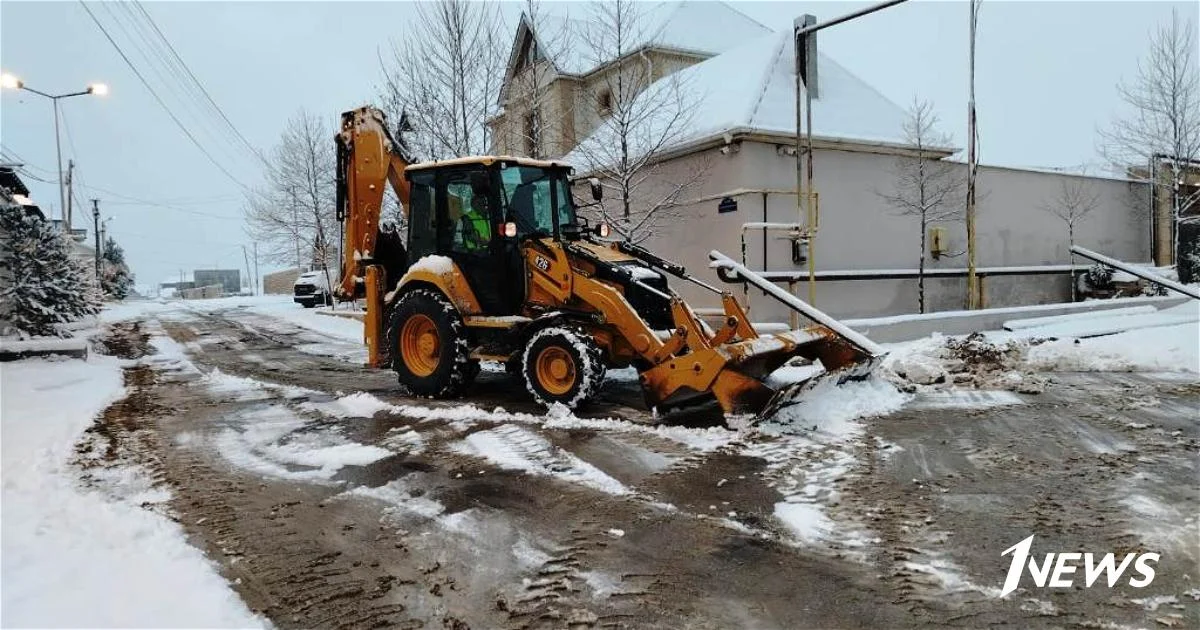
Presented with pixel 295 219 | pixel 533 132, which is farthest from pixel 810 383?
pixel 295 219

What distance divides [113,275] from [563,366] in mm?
59381

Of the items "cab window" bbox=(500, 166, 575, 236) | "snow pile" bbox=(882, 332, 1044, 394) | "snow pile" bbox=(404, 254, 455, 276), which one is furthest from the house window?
"snow pile" bbox=(882, 332, 1044, 394)

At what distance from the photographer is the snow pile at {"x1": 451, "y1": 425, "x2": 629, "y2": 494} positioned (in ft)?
17.0

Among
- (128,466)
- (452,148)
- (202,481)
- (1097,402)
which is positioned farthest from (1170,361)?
(452,148)

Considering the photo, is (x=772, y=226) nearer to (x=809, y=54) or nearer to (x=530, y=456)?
(x=809, y=54)

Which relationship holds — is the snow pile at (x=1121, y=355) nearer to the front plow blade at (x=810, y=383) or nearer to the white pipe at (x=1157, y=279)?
the white pipe at (x=1157, y=279)

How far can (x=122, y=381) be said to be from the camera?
10227mm

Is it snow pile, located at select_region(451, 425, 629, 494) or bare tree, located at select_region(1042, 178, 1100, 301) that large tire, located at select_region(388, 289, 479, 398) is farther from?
bare tree, located at select_region(1042, 178, 1100, 301)

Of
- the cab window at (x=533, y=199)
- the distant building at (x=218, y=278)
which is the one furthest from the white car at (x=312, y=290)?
the distant building at (x=218, y=278)

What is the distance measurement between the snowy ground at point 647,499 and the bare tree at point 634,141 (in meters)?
6.73

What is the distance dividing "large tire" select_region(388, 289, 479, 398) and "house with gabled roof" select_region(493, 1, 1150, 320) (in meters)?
6.20

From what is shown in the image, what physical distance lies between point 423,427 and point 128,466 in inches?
92.8

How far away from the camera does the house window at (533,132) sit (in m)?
16.0

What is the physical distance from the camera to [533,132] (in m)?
17.4
